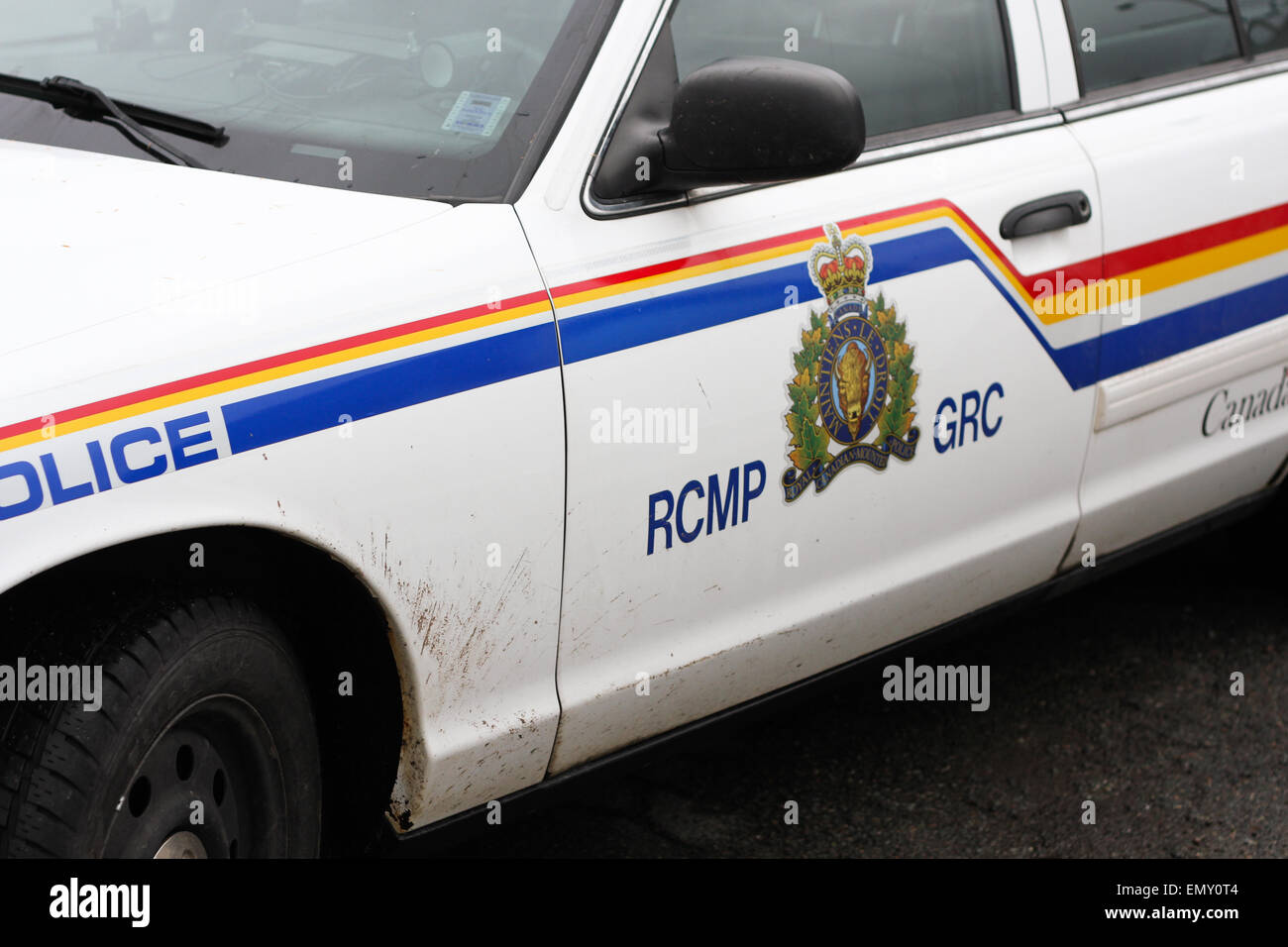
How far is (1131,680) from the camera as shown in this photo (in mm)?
3617

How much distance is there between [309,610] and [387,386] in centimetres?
37

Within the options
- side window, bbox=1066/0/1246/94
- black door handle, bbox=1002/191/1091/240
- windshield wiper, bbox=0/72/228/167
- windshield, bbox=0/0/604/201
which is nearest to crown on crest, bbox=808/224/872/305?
black door handle, bbox=1002/191/1091/240

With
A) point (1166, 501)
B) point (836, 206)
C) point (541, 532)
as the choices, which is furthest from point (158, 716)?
point (1166, 501)

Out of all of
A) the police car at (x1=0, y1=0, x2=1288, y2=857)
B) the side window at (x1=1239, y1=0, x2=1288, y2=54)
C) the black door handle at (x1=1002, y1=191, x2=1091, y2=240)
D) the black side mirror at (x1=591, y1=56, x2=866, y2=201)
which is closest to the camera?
the police car at (x1=0, y1=0, x2=1288, y2=857)

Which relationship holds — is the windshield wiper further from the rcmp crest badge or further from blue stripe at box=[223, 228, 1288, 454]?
the rcmp crest badge

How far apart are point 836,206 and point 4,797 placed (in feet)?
4.88

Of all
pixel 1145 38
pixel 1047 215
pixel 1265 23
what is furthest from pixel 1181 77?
pixel 1047 215

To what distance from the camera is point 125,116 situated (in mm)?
2189

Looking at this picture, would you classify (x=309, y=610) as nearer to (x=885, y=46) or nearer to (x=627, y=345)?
(x=627, y=345)

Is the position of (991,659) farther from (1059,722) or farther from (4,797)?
(4,797)

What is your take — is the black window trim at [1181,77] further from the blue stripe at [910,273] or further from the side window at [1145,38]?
the blue stripe at [910,273]

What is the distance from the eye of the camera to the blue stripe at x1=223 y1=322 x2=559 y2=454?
177 centimetres

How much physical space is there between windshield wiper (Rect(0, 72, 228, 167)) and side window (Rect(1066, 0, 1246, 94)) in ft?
5.43

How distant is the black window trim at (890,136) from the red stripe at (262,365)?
0.22 m
